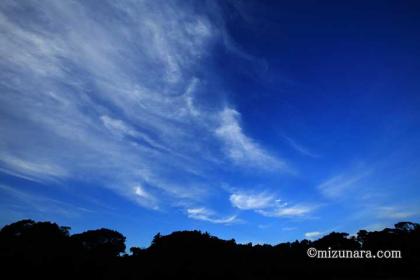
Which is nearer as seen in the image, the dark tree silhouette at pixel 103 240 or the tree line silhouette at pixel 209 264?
the tree line silhouette at pixel 209 264

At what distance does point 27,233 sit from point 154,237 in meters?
36.4

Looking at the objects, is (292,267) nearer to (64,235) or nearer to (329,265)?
(329,265)

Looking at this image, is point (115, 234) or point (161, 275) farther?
point (115, 234)

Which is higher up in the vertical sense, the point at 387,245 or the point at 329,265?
the point at 387,245

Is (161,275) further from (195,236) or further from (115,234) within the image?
(115,234)

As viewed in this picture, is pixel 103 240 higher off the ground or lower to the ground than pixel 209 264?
higher

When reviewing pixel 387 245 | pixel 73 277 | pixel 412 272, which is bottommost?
pixel 73 277

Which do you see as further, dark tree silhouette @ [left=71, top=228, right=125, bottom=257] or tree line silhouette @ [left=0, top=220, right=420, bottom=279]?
dark tree silhouette @ [left=71, top=228, right=125, bottom=257]

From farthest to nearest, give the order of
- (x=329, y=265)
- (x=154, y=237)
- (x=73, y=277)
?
1. (x=154, y=237)
2. (x=329, y=265)
3. (x=73, y=277)

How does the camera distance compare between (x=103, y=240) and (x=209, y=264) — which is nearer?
(x=209, y=264)

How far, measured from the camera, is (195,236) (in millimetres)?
54625

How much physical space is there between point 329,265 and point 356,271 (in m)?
3.00

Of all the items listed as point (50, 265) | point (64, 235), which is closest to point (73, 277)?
point (50, 265)

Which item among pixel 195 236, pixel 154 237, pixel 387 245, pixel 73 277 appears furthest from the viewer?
pixel 154 237
